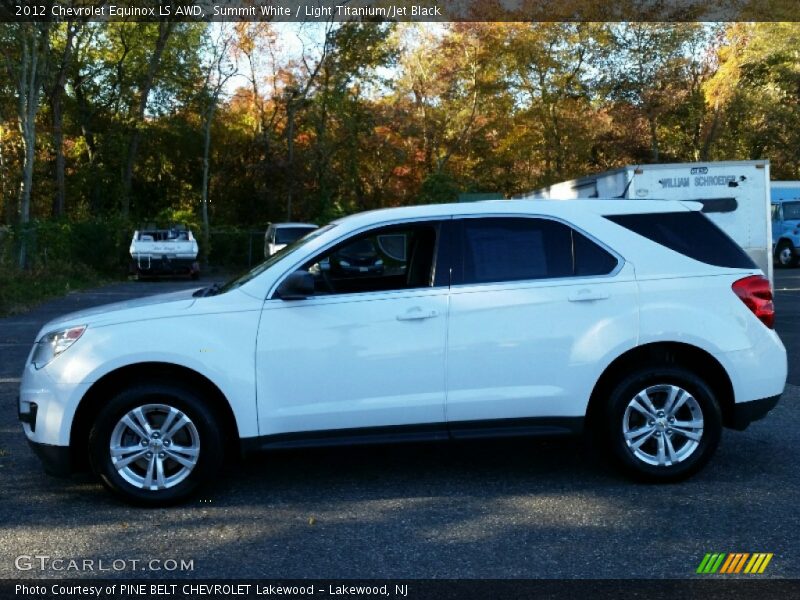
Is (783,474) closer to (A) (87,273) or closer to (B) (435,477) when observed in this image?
(B) (435,477)

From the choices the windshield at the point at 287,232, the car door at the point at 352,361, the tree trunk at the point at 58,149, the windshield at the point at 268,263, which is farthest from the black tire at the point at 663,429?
the tree trunk at the point at 58,149

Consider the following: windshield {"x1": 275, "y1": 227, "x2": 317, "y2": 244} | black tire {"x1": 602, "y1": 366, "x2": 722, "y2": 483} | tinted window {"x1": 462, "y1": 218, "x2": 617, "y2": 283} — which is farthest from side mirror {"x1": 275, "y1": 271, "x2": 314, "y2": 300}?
windshield {"x1": 275, "y1": 227, "x2": 317, "y2": 244}

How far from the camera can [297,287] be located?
19.5 feet

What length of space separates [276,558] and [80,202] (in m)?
40.6

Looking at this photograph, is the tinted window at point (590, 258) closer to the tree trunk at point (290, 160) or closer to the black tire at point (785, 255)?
the black tire at point (785, 255)

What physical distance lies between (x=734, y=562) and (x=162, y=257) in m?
26.8

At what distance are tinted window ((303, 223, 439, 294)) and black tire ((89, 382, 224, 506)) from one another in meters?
1.06

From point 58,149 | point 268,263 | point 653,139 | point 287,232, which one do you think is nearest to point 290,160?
point 58,149

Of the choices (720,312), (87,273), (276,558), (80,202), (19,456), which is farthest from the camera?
(80,202)

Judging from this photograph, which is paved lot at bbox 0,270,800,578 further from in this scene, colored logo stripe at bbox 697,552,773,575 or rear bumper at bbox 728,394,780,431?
rear bumper at bbox 728,394,780,431

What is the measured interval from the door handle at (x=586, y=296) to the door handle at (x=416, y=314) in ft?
2.79

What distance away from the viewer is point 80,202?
43.0 meters

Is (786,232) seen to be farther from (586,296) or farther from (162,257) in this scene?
(586,296)

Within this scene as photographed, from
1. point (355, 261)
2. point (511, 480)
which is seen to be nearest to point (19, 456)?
point (355, 261)
